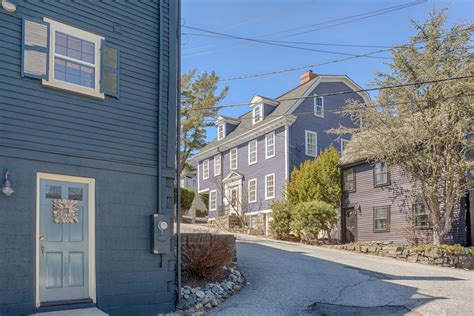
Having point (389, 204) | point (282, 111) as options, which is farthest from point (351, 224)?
point (282, 111)

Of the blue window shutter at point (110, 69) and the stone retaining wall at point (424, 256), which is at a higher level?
the blue window shutter at point (110, 69)

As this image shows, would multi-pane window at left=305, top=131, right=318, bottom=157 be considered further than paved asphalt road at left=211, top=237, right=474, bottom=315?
Yes

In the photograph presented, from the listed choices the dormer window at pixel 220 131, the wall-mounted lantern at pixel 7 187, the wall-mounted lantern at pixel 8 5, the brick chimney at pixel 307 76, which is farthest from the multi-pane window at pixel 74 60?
the dormer window at pixel 220 131

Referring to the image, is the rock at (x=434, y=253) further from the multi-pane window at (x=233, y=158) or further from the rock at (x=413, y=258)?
the multi-pane window at (x=233, y=158)

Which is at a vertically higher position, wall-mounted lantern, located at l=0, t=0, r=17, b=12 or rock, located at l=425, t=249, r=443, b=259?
wall-mounted lantern, located at l=0, t=0, r=17, b=12

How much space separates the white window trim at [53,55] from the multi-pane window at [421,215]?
46.7 feet

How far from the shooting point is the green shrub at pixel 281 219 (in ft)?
73.9

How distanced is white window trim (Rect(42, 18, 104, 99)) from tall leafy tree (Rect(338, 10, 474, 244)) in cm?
1232

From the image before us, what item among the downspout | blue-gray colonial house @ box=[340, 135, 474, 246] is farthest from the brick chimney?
the downspout

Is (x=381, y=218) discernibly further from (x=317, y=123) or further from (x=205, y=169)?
(x=205, y=169)

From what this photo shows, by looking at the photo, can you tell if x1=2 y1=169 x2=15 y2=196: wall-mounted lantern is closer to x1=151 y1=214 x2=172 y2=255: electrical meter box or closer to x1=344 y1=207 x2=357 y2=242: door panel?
x1=151 y1=214 x2=172 y2=255: electrical meter box

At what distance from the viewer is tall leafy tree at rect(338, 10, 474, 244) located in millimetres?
16438

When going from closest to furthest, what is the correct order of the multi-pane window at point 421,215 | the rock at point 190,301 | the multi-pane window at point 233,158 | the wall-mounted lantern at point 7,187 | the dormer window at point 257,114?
the wall-mounted lantern at point 7,187 < the rock at point 190,301 < the multi-pane window at point 421,215 < the dormer window at point 257,114 < the multi-pane window at point 233,158

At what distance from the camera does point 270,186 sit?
86.4 feet
